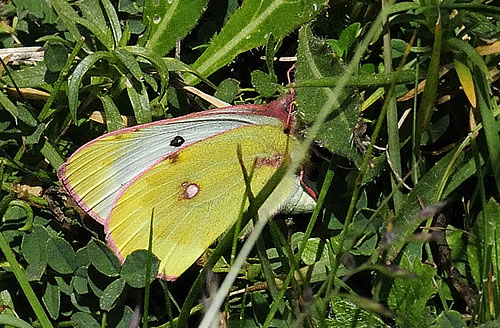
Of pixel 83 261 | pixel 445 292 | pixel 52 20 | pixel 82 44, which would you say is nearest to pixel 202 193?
pixel 83 261

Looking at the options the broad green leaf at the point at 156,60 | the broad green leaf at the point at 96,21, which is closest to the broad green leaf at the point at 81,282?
the broad green leaf at the point at 156,60

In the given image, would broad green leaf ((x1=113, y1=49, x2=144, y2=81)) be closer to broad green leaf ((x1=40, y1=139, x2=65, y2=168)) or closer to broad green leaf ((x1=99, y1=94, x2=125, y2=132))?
broad green leaf ((x1=99, y1=94, x2=125, y2=132))

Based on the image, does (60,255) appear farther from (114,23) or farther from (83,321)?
A: (114,23)

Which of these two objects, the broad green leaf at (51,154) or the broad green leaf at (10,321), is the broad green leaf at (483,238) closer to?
the broad green leaf at (10,321)

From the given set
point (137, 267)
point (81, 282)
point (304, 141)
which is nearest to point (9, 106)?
point (81, 282)

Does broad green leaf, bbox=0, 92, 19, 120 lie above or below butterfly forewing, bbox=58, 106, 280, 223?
above

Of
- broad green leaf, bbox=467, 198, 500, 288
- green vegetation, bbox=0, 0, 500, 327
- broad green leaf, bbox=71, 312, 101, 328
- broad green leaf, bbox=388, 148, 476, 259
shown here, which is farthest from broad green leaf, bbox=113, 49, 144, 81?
broad green leaf, bbox=467, 198, 500, 288
